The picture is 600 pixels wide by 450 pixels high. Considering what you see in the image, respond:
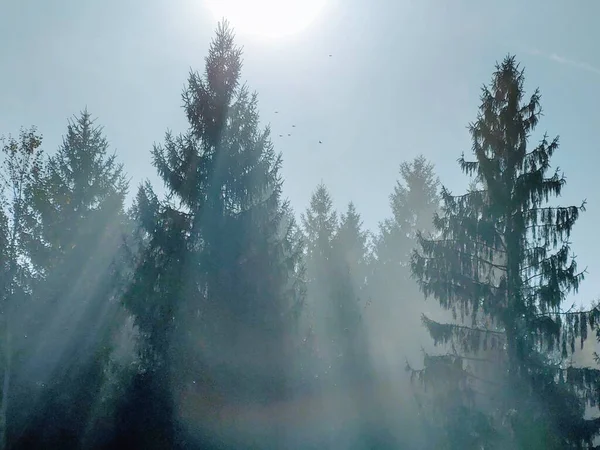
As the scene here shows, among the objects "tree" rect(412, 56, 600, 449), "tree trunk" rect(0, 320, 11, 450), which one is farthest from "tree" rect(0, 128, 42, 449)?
"tree" rect(412, 56, 600, 449)

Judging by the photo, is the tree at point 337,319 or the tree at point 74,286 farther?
the tree at point 337,319

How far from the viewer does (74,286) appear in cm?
2267

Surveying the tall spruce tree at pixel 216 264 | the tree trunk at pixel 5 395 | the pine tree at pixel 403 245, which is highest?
the pine tree at pixel 403 245

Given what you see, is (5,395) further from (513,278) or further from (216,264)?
(513,278)

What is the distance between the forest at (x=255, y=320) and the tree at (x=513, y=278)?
0.15 ft

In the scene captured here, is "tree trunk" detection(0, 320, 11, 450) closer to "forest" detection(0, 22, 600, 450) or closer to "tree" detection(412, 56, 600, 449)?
"forest" detection(0, 22, 600, 450)

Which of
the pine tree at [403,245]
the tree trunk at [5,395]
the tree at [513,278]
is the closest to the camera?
the tree at [513,278]

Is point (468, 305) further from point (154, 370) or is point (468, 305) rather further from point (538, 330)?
point (154, 370)

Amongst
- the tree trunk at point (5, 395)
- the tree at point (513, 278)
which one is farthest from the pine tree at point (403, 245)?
the tree trunk at point (5, 395)

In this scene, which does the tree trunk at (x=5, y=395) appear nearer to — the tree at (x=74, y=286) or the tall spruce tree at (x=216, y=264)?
the tree at (x=74, y=286)

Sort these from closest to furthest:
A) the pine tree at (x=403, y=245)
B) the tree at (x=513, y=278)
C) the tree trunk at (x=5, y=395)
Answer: the tree at (x=513, y=278) < the tree trunk at (x=5, y=395) < the pine tree at (x=403, y=245)

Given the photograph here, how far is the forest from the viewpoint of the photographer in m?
16.1

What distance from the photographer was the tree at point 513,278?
51.4 ft

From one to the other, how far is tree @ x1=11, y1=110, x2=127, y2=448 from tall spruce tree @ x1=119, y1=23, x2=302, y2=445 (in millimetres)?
3989
